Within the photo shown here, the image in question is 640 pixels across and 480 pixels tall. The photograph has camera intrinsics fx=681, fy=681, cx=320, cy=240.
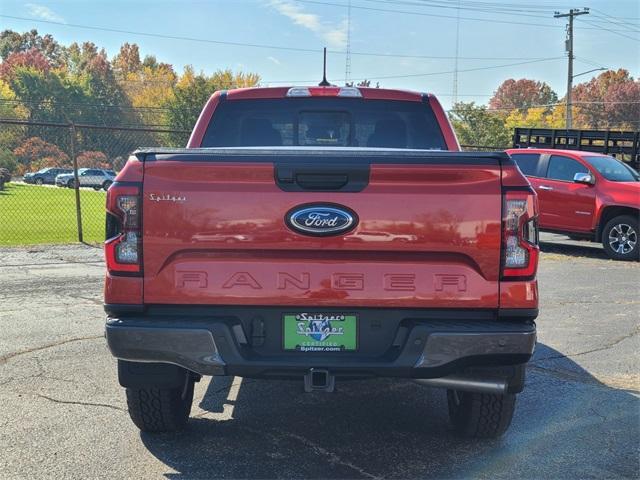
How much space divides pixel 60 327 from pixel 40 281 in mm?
2595

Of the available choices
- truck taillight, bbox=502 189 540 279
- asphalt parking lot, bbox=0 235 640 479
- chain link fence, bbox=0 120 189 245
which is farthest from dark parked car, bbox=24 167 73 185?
truck taillight, bbox=502 189 540 279

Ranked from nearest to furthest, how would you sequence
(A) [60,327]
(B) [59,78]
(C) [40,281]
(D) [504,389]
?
(D) [504,389] → (A) [60,327] → (C) [40,281] → (B) [59,78]

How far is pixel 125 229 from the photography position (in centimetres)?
314

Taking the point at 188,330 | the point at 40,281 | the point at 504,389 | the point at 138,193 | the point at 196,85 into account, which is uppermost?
the point at 196,85

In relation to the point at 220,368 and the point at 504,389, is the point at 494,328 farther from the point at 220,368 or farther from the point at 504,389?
the point at 220,368

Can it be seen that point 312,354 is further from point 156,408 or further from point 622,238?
point 622,238

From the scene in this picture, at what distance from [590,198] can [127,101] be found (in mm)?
93608

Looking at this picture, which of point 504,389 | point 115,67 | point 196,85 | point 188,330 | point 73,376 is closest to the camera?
point 188,330

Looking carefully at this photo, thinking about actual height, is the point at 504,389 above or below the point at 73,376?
above

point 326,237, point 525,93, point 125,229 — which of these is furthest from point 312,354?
point 525,93

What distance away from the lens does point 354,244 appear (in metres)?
3.09

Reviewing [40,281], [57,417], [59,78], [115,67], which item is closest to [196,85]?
[59,78]

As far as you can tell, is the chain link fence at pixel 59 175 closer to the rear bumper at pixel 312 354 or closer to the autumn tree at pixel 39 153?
the autumn tree at pixel 39 153

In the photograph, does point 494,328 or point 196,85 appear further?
point 196,85
